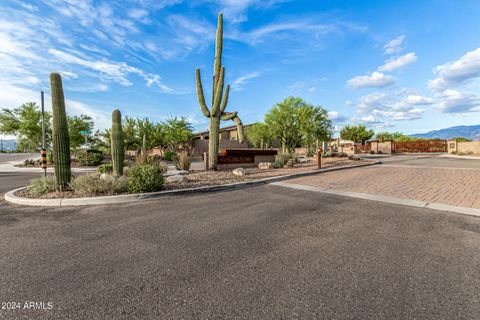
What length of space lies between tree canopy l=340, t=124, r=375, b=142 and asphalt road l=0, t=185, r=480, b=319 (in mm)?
62434

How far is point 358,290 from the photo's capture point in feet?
7.60

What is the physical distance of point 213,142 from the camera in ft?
41.1

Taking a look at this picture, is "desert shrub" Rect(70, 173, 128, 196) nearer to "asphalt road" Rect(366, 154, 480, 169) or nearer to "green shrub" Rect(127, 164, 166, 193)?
"green shrub" Rect(127, 164, 166, 193)

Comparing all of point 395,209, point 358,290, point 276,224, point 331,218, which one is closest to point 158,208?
point 276,224

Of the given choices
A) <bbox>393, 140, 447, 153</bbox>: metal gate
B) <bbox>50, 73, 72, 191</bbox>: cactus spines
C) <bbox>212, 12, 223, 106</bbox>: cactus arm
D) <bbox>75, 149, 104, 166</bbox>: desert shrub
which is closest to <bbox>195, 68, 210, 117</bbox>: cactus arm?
<bbox>212, 12, 223, 106</bbox>: cactus arm

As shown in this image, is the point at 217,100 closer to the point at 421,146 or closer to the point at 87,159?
the point at 87,159

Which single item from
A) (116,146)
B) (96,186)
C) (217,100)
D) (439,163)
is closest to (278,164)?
(217,100)

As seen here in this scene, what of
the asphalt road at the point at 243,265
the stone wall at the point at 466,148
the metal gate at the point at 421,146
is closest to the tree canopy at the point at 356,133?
the metal gate at the point at 421,146

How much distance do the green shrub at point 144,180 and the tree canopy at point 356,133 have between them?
63.5 m

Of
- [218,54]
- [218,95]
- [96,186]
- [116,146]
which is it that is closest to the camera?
[96,186]

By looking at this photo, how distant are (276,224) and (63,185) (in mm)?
7171

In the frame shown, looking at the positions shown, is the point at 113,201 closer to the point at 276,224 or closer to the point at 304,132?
the point at 276,224

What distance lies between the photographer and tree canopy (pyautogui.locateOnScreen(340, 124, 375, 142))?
6038 cm

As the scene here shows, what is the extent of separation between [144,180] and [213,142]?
5.95 metres
